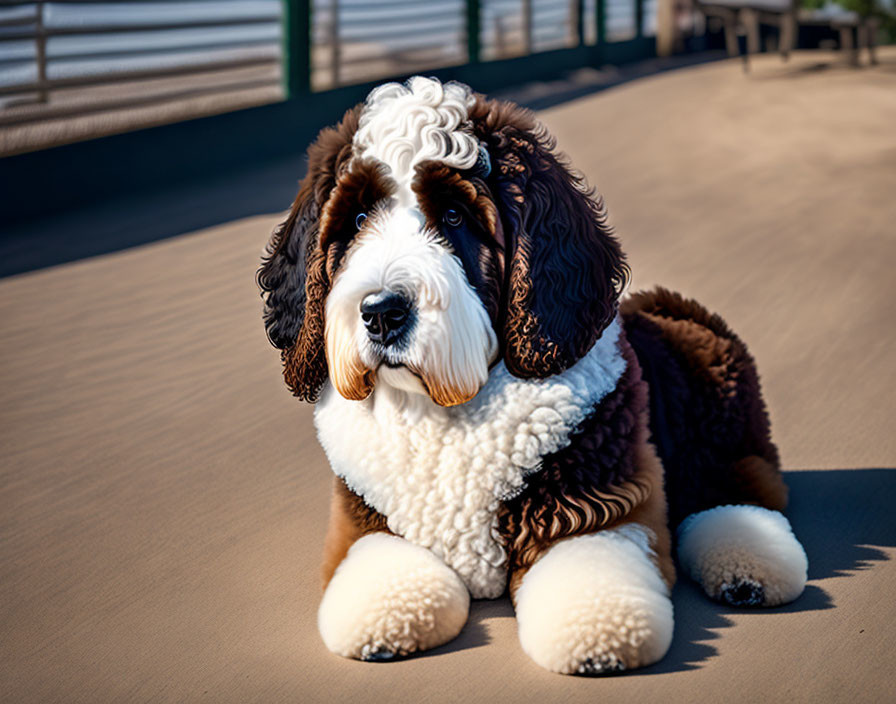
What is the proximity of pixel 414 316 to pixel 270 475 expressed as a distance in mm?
1837

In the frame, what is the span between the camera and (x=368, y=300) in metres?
2.43

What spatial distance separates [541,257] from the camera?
2.67m

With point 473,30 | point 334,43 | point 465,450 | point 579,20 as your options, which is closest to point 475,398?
point 465,450

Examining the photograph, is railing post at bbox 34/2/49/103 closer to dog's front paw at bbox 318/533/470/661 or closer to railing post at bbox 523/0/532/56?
dog's front paw at bbox 318/533/470/661

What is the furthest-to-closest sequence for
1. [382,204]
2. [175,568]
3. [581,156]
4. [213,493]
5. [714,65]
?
[714,65] < [581,156] < [213,493] < [175,568] < [382,204]

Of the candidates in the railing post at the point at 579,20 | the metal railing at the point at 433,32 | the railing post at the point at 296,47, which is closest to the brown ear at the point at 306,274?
the railing post at the point at 296,47

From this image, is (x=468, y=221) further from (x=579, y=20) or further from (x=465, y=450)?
(x=579, y=20)

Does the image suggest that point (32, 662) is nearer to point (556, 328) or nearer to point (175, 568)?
point (175, 568)

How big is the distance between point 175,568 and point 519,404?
1398 mm

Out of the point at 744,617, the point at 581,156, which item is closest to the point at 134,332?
the point at 744,617

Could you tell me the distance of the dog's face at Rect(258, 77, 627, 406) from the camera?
2.50 meters

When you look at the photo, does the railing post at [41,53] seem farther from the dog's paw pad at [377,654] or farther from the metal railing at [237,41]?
the dog's paw pad at [377,654]

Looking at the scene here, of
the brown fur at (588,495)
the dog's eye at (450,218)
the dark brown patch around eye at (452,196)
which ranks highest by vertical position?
the dark brown patch around eye at (452,196)

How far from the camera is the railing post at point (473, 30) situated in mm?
13555
